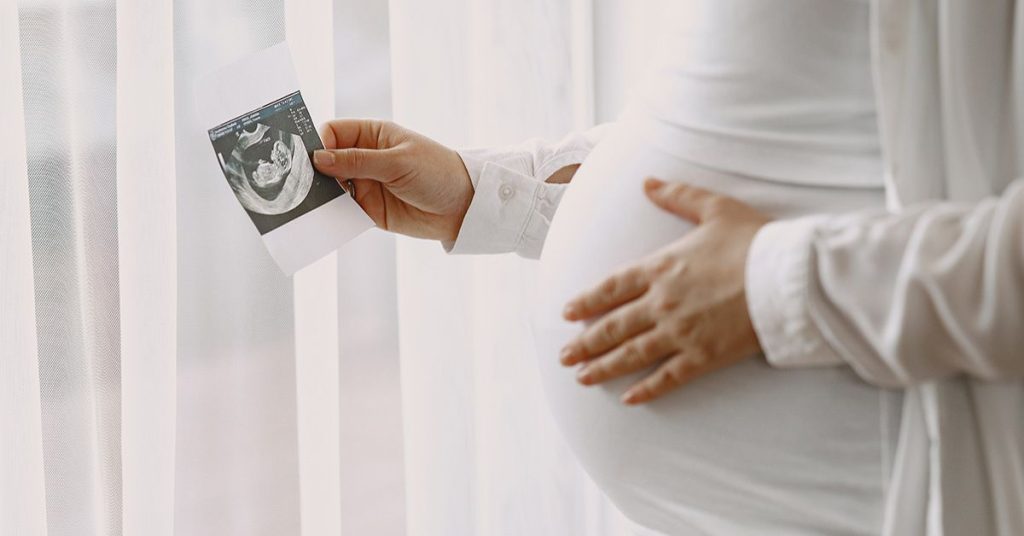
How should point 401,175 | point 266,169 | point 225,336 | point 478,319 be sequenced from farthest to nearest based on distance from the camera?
1. point 478,319
2. point 225,336
3. point 401,175
4. point 266,169

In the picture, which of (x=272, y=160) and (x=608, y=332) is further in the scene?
(x=272, y=160)

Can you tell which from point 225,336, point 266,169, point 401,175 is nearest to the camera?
point 266,169

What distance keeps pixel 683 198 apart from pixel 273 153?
1.57 feet

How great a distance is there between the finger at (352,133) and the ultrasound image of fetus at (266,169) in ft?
0.23

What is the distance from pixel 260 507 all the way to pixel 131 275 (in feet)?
1.31

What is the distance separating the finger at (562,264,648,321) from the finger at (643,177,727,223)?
2.3 inches

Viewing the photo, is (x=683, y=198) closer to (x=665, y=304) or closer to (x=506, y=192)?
(x=665, y=304)

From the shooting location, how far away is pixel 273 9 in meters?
1.28

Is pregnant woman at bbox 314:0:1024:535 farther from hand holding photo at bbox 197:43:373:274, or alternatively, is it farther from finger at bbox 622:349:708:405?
hand holding photo at bbox 197:43:373:274

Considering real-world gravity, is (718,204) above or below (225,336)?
above

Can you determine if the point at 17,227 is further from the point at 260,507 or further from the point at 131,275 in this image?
the point at 260,507

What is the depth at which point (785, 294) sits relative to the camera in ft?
2.06

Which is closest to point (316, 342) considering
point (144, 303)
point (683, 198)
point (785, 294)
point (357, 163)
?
point (144, 303)

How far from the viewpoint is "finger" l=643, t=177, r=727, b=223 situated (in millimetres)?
715
